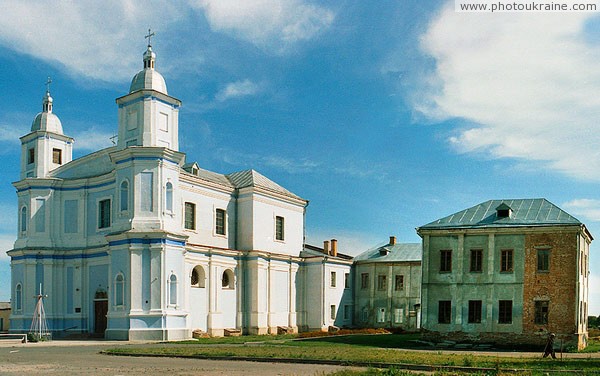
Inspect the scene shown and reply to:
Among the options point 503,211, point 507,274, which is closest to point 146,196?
point 503,211

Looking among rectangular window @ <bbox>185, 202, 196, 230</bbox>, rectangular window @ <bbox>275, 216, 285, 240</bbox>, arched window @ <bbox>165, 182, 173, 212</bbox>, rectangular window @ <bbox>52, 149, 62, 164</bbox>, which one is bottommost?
rectangular window @ <bbox>275, 216, 285, 240</bbox>

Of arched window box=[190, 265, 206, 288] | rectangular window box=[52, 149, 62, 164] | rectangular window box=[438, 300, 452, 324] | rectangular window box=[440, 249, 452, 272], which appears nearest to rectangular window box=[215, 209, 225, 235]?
arched window box=[190, 265, 206, 288]

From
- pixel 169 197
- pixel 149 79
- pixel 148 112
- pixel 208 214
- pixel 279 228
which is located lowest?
pixel 279 228

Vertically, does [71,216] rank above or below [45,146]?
below

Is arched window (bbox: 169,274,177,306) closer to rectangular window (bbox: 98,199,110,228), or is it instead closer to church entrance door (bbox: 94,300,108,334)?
church entrance door (bbox: 94,300,108,334)

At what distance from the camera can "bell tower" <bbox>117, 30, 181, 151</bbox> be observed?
37.0 m

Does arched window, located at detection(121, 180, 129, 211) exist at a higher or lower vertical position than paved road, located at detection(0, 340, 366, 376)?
higher

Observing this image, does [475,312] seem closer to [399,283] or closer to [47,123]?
[399,283]

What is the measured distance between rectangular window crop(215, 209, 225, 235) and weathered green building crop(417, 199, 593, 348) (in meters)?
15.0

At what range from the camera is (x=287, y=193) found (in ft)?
160

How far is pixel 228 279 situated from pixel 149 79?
543 inches

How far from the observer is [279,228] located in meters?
47.7

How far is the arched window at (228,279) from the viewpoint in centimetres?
4280

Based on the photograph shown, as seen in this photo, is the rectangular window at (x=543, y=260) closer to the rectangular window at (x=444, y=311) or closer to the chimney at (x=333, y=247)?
the rectangular window at (x=444, y=311)
